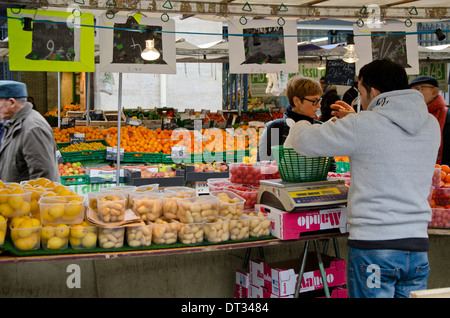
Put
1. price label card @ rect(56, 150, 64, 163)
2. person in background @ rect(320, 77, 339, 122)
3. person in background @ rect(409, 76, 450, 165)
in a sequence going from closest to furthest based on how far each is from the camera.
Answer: person in background @ rect(409, 76, 450, 165), price label card @ rect(56, 150, 64, 163), person in background @ rect(320, 77, 339, 122)

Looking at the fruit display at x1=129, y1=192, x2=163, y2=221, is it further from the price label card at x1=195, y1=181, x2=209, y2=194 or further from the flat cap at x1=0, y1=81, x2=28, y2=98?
the price label card at x1=195, y1=181, x2=209, y2=194

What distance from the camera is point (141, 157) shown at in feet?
22.0

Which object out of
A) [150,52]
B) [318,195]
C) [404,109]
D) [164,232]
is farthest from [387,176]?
[150,52]

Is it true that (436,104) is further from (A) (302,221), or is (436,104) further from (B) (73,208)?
(B) (73,208)

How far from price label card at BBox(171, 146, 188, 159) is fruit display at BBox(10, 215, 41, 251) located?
12.9 ft

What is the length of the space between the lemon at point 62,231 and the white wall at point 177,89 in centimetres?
1351

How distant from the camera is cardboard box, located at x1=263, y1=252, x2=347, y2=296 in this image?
3275 mm

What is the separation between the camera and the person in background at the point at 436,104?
5.23 meters

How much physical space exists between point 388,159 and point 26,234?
1964 millimetres

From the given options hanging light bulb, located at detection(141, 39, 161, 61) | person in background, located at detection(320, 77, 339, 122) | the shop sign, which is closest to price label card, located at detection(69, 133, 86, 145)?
hanging light bulb, located at detection(141, 39, 161, 61)

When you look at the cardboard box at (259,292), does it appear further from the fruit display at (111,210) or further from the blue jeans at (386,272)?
the fruit display at (111,210)

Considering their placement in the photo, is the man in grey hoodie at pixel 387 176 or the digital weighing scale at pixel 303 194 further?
the digital weighing scale at pixel 303 194

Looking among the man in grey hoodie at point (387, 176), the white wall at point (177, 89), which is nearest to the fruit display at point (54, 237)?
the man in grey hoodie at point (387, 176)
